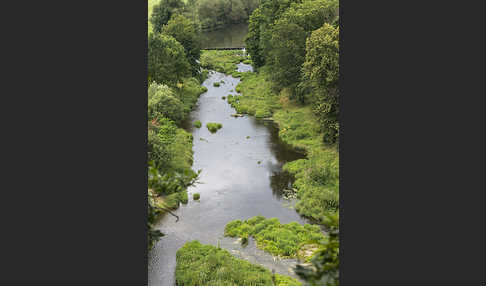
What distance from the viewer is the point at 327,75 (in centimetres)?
4334

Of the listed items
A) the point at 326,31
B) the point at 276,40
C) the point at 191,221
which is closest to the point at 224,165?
the point at 191,221

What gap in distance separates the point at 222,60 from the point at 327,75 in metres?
45.6

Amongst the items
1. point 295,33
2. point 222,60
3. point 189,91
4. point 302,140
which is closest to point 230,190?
point 302,140

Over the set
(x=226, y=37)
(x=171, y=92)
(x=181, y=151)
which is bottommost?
(x=181, y=151)

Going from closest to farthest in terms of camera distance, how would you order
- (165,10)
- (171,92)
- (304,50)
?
(171,92)
(304,50)
(165,10)

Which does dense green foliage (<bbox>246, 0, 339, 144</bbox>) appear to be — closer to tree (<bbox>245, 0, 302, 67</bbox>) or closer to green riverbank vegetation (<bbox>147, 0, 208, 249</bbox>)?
tree (<bbox>245, 0, 302, 67</bbox>)

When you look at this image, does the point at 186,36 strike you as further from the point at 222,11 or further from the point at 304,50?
the point at 222,11

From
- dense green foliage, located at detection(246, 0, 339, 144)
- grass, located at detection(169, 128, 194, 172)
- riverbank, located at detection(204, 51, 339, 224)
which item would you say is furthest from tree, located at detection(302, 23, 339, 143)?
grass, located at detection(169, 128, 194, 172)

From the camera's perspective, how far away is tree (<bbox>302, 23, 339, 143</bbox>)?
42.7 meters

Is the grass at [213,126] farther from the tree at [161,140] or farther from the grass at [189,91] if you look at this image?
the grass at [189,91]

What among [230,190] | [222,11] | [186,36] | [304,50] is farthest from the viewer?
[222,11]

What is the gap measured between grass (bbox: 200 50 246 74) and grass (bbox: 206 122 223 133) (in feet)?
88.1

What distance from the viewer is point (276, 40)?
57.8 m

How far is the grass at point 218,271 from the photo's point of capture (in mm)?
25828
